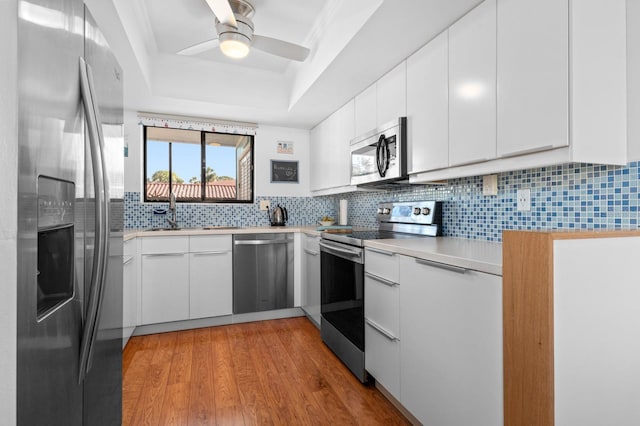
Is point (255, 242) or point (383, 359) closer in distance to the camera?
point (383, 359)

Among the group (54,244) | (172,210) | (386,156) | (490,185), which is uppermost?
(386,156)

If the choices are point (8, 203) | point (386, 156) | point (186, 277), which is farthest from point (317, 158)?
point (8, 203)

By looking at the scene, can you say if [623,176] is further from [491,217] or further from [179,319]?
[179,319]

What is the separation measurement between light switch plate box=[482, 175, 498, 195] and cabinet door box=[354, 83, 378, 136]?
968 millimetres

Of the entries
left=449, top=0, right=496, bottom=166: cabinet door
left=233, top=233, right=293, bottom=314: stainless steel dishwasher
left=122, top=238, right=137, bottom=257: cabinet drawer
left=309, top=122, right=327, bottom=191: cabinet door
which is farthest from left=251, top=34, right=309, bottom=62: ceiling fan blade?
left=122, top=238, right=137, bottom=257: cabinet drawer

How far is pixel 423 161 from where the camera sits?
201 centimetres

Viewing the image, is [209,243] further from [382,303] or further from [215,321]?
[382,303]

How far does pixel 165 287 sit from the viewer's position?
2949 millimetres

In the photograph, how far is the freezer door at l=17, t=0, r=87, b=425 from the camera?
630mm

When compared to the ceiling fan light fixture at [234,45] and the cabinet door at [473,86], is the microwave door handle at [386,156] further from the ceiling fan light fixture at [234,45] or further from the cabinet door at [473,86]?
the ceiling fan light fixture at [234,45]

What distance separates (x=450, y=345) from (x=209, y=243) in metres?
2.41

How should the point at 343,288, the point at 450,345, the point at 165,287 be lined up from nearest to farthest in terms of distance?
1. the point at 450,345
2. the point at 343,288
3. the point at 165,287

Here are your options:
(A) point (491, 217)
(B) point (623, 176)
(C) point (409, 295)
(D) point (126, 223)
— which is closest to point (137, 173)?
(D) point (126, 223)

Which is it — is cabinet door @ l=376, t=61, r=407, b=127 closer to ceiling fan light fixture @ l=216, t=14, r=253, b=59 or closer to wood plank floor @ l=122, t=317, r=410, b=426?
ceiling fan light fixture @ l=216, t=14, r=253, b=59
